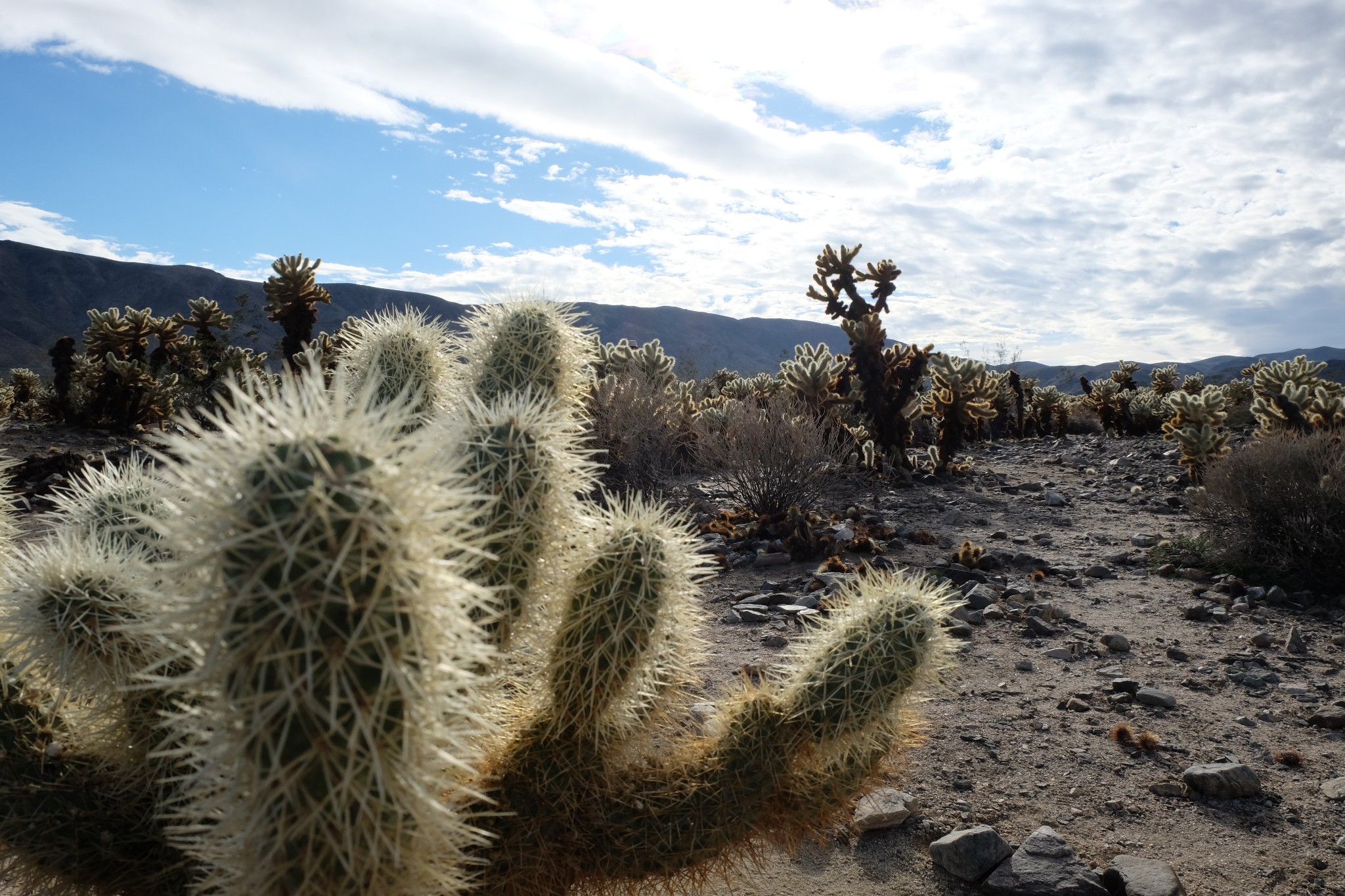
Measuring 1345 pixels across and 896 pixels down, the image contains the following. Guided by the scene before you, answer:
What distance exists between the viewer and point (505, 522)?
2.11m

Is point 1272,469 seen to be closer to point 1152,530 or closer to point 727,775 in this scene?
point 1152,530

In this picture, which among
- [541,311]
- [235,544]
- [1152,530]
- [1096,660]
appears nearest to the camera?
[235,544]

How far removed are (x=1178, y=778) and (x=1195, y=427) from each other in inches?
389

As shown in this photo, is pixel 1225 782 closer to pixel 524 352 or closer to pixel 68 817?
pixel 524 352

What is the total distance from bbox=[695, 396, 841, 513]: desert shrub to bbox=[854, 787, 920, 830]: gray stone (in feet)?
18.3

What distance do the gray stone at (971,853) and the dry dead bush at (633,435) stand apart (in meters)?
7.07

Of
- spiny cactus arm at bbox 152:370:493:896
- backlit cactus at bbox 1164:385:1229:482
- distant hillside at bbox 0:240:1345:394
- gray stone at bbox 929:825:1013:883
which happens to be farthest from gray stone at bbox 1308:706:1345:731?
distant hillside at bbox 0:240:1345:394

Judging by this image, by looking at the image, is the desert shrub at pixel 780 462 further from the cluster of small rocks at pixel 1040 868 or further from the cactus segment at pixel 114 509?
the cactus segment at pixel 114 509

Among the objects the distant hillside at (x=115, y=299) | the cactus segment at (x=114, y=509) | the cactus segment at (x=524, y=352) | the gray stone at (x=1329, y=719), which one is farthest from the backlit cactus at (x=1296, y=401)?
the distant hillside at (x=115, y=299)

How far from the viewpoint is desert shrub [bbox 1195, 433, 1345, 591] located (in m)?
7.24

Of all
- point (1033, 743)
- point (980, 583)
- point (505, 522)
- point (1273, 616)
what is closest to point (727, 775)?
point (505, 522)

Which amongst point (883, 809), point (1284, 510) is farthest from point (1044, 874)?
point (1284, 510)

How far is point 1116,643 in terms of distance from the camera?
597 cm

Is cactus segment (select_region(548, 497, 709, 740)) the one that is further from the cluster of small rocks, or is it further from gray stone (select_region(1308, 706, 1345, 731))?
gray stone (select_region(1308, 706, 1345, 731))
